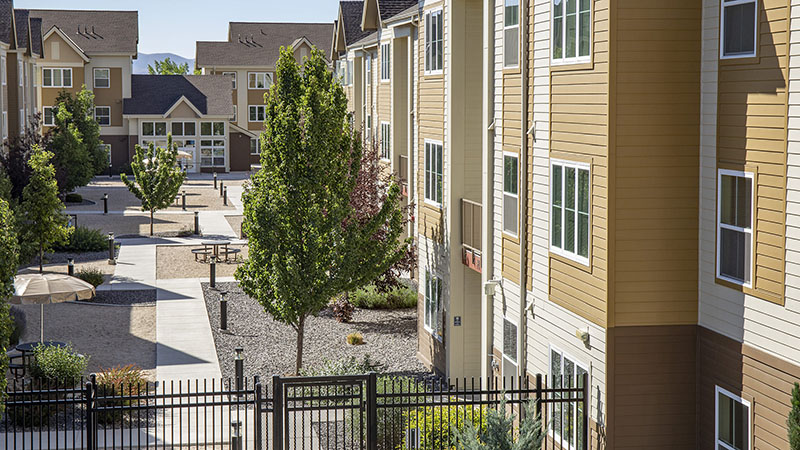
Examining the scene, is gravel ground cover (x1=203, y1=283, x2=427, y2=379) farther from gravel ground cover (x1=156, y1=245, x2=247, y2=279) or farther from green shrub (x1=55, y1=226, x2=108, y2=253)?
green shrub (x1=55, y1=226, x2=108, y2=253)

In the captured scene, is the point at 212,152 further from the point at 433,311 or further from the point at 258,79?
the point at 433,311

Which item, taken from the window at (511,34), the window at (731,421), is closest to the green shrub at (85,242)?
the window at (511,34)

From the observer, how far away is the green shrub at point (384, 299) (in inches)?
1193

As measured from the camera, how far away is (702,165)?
1253 cm

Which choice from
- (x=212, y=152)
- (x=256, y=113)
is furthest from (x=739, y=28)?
(x=256, y=113)

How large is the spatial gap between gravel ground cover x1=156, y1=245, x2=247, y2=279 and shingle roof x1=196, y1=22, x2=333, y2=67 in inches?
1970

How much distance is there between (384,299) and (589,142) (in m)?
17.6

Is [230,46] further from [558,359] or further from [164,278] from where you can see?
[558,359]

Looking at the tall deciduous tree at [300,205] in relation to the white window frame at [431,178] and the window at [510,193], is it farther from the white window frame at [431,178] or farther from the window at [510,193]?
the window at [510,193]

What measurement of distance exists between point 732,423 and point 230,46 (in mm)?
86200

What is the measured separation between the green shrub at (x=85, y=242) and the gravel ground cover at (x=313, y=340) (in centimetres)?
1264

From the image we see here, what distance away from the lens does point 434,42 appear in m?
22.7

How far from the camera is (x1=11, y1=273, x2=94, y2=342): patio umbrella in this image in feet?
73.2

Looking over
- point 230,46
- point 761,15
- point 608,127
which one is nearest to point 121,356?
point 608,127
